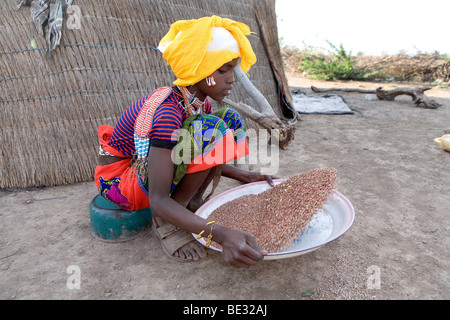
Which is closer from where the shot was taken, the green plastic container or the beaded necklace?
the beaded necklace

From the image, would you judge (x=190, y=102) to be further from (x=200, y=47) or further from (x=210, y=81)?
(x=200, y=47)

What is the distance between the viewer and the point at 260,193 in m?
1.87

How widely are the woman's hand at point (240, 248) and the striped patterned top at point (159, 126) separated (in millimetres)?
447

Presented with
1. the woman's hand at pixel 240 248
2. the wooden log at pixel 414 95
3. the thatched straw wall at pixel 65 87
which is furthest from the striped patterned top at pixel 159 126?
the wooden log at pixel 414 95

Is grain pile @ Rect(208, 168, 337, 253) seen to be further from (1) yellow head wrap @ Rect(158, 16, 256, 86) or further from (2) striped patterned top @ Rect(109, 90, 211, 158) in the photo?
(1) yellow head wrap @ Rect(158, 16, 256, 86)

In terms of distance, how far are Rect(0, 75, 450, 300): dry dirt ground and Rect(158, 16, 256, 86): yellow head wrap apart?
910mm

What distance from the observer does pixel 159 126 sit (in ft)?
4.60

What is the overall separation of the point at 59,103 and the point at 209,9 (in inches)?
72.7

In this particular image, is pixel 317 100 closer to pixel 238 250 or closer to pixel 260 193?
pixel 260 193

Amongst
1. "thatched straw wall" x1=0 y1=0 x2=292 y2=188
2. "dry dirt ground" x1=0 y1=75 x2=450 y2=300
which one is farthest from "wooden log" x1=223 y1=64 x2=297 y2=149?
"thatched straw wall" x1=0 y1=0 x2=292 y2=188

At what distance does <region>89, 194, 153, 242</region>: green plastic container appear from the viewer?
176 centimetres

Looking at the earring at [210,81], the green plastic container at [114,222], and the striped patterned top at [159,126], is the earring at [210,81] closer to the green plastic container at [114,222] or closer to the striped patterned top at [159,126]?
the striped patterned top at [159,126]

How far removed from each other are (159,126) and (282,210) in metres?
0.70
